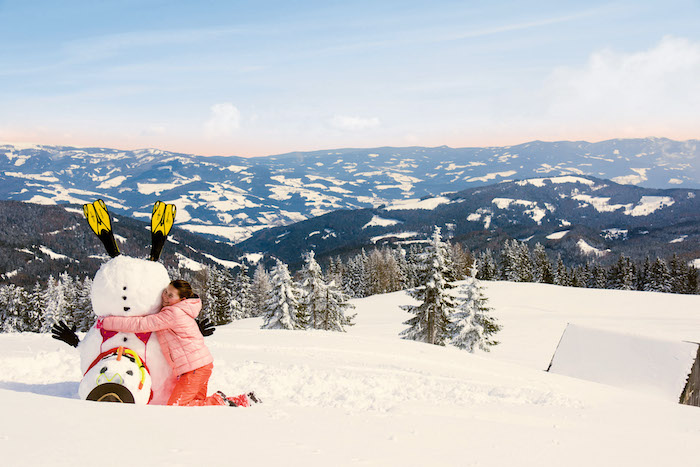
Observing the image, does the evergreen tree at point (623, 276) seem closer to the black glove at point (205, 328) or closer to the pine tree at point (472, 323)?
the pine tree at point (472, 323)

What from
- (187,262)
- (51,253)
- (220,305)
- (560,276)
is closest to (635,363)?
(220,305)

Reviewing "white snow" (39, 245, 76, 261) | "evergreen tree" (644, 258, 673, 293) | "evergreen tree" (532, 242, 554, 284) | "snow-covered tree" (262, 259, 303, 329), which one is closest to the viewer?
"snow-covered tree" (262, 259, 303, 329)

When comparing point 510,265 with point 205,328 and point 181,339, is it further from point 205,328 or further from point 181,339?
point 181,339

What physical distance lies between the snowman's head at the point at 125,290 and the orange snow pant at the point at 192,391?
0.98m

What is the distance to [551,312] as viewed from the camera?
4306 centimetres

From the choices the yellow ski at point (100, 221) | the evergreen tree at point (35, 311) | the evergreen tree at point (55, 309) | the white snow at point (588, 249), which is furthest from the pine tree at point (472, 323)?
the white snow at point (588, 249)

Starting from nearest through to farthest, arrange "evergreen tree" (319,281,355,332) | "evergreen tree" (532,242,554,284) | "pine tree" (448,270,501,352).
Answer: "pine tree" (448,270,501,352) → "evergreen tree" (319,281,355,332) → "evergreen tree" (532,242,554,284)

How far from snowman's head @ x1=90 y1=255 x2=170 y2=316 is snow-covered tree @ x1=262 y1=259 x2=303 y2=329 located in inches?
957

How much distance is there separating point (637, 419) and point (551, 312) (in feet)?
134

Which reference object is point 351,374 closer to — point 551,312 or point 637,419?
point 637,419

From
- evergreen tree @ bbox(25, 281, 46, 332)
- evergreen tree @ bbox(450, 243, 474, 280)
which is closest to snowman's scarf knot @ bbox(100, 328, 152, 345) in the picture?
evergreen tree @ bbox(25, 281, 46, 332)

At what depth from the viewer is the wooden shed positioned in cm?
1354

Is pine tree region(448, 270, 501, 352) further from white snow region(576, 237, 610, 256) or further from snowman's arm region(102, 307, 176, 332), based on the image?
white snow region(576, 237, 610, 256)

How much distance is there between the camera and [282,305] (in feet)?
98.4
